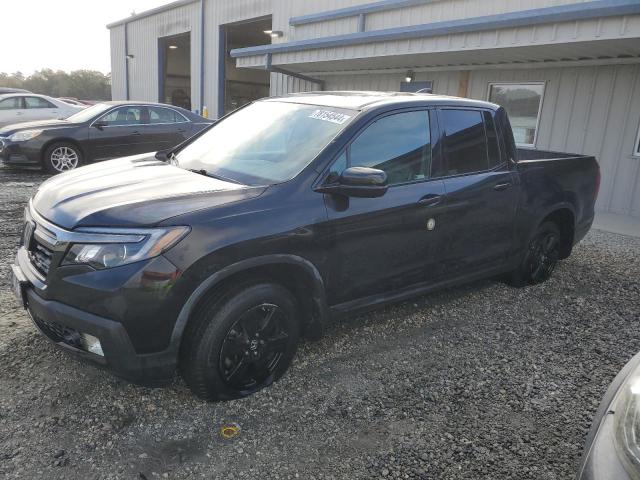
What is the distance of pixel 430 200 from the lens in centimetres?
349

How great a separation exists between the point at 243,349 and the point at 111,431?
0.78 m

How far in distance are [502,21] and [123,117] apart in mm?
7208

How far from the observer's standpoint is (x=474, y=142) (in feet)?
13.0

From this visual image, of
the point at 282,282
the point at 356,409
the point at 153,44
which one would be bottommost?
the point at 356,409

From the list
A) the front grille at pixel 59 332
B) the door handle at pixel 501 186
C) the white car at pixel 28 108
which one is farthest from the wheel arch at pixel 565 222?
the white car at pixel 28 108

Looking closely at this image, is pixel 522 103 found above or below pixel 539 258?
above

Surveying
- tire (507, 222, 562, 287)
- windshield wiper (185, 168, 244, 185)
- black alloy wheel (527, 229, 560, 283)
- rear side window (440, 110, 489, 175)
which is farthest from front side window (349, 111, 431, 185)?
black alloy wheel (527, 229, 560, 283)

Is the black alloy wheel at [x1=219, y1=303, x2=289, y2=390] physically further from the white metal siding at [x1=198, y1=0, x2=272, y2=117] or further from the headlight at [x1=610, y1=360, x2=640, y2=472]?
the white metal siding at [x1=198, y1=0, x2=272, y2=117]

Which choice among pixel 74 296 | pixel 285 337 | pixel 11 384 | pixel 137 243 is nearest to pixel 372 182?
pixel 285 337

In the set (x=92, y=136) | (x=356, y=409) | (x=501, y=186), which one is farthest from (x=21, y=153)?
(x=356, y=409)

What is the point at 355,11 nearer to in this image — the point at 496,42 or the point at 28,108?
the point at 496,42

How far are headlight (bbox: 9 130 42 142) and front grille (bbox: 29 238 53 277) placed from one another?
25.1 ft

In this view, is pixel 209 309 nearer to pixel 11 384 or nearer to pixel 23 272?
pixel 23 272

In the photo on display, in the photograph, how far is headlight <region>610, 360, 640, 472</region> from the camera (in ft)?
4.82
